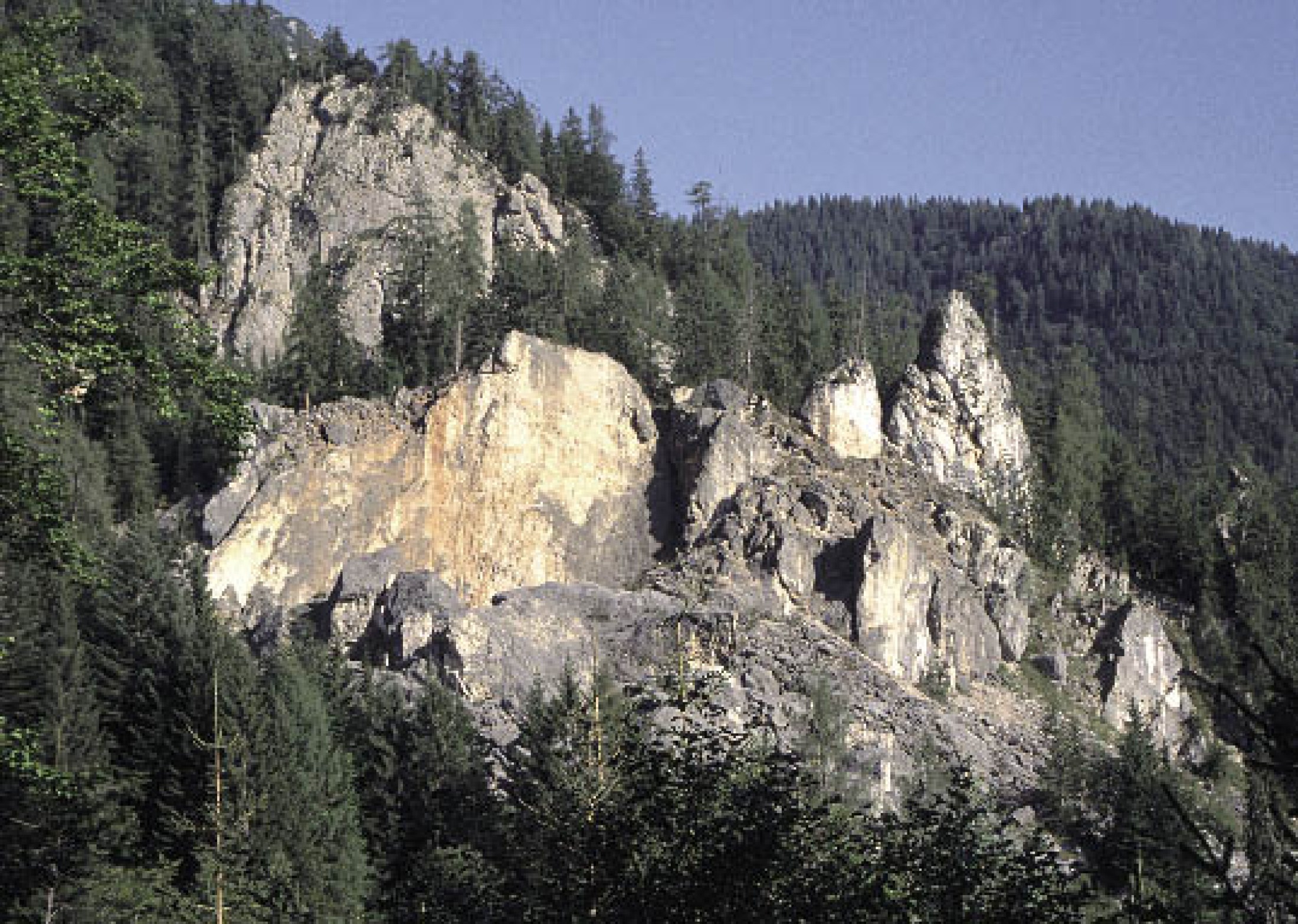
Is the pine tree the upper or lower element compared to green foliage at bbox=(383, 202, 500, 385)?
lower

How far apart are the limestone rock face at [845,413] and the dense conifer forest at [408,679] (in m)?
4.14

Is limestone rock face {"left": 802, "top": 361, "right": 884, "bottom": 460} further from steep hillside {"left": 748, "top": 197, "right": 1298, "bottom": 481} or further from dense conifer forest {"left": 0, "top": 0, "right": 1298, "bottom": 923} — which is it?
steep hillside {"left": 748, "top": 197, "right": 1298, "bottom": 481}

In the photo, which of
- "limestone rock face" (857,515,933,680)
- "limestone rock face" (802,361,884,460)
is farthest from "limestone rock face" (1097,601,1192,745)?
"limestone rock face" (802,361,884,460)

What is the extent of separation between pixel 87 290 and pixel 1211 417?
150m

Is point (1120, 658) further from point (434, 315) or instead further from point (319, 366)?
point (319, 366)

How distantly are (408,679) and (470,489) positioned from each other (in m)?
12.0

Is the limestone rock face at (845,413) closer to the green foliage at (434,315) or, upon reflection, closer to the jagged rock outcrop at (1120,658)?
the jagged rock outcrop at (1120,658)

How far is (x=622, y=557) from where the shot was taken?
185 feet

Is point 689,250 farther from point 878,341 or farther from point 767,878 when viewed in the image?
point 767,878

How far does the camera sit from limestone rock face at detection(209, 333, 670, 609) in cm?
5225

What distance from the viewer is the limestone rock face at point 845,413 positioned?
64125 mm

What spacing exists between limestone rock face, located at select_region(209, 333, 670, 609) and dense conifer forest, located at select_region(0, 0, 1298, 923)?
4123 millimetres

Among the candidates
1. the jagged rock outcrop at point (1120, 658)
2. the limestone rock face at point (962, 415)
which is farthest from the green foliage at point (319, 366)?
the jagged rock outcrop at point (1120, 658)

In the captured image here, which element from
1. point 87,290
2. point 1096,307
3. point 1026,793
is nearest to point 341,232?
point 1026,793
